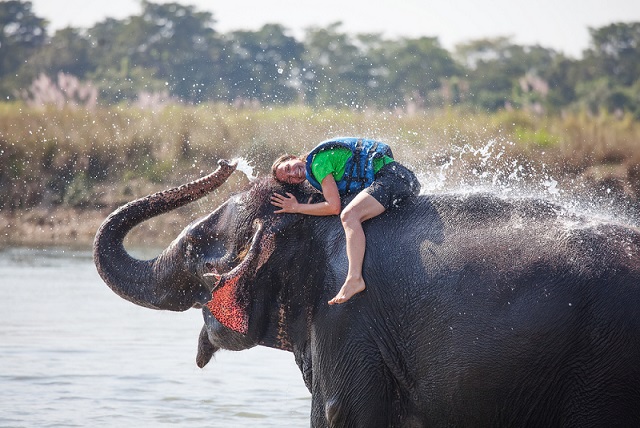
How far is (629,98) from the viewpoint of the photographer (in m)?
52.2

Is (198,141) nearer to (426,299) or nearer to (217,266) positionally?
(217,266)

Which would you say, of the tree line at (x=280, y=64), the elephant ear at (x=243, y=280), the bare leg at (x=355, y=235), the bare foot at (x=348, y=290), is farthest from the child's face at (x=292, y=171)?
the tree line at (x=280, y=64)

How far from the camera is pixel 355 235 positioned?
6.18 meters

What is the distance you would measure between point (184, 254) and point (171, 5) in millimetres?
58737

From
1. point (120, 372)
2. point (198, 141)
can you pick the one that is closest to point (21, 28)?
point (198, 141)

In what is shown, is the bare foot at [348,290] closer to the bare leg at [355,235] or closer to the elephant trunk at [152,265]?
the bare leg at [355,235]

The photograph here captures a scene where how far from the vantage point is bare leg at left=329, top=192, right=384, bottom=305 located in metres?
6.11

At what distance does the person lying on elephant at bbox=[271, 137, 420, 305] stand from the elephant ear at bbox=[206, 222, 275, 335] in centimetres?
19

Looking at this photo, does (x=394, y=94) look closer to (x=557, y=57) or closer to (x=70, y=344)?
(x=557, y=57)

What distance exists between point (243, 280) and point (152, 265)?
707 mm

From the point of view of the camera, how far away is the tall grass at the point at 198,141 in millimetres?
20453

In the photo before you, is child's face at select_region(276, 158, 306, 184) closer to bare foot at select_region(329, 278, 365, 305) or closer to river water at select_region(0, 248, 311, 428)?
bare foot at select_region(329, 278, 365, 305)

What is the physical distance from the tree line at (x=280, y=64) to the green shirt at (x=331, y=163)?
4060 cm

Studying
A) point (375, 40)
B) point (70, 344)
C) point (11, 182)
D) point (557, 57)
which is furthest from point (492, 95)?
point (70, 344)
